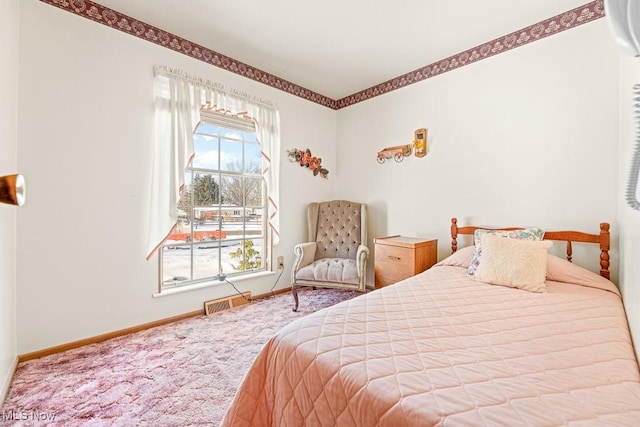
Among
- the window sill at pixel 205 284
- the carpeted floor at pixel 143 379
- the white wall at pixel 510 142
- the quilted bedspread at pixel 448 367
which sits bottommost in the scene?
the carpeted floor at pixel 143 379

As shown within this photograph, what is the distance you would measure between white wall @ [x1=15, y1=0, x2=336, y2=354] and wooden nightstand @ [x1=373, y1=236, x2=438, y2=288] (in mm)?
1927

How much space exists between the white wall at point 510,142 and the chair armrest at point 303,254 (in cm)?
92

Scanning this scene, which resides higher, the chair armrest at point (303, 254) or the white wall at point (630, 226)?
the white wall at point (630, 226)

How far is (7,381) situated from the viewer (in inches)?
62.1

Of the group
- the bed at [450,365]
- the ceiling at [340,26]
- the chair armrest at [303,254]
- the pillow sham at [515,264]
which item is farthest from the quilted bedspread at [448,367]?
the ceiling at [340,26]

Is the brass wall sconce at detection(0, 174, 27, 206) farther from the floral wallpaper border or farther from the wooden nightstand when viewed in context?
the wooden nightstand

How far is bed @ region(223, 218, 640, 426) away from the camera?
74 centimetres

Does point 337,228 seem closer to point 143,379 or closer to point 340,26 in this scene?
point 340,26

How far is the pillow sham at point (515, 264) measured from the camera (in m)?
1.76

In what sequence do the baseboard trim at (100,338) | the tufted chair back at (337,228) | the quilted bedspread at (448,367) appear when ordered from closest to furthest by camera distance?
the quilted bedspread at (448,367)
the baseboard trim at (100,338)
the tufted chair back at (337,228)

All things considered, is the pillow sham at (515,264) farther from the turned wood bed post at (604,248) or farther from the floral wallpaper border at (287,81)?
the floral wallpaper border at (287,81)

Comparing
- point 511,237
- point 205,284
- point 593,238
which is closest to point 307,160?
point 205,284

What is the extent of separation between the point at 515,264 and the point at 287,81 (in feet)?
9.88

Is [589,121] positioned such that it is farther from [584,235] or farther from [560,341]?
[560,341]
